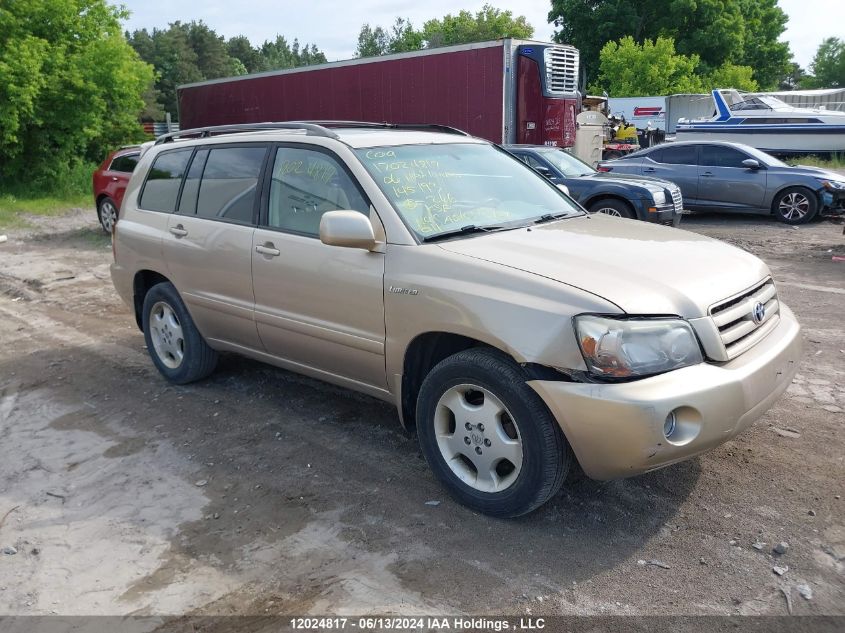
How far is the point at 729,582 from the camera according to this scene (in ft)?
10.0

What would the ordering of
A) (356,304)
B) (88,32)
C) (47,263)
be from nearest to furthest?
(356,304), (47,263), (88,32)

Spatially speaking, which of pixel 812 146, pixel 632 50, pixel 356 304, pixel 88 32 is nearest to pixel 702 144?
pixel 812 146

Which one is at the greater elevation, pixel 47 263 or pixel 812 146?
pixel 812 146

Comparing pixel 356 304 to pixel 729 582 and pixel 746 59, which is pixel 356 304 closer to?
pixel 729 582

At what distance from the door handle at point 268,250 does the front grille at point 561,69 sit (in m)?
10.4

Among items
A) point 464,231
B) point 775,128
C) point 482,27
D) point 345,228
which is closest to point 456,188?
point 464,231

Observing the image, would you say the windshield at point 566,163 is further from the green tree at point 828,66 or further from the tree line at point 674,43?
the green tree at point 828,66

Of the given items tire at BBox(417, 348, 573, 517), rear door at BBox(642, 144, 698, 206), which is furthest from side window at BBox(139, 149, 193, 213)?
rear door at BBox(642, 144, 698, 206)

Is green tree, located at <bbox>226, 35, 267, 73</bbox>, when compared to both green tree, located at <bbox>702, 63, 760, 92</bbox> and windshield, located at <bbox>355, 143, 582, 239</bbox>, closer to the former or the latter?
green tree, located at <bbox>702, 63, 760, 92</bbox>

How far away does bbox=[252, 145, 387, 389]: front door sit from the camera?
3.99 m

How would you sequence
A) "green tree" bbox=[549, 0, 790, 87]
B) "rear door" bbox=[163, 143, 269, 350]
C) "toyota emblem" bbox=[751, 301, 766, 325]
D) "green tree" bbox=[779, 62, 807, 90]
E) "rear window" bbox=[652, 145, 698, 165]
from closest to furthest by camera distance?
"toyota emblem" bbox=[751, 301, 766, 325] → "rear door" bbox=[163, 143, 269, 350] → "rear window" bbox=[652, 145, 698, 165] → "green tree" bbox=[549, 0, 790, 87] → "green tree" bbox=[779, 62, 807, 90]

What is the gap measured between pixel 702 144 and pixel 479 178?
34.5ft

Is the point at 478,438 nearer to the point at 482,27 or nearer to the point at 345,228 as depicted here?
the point at 345,228

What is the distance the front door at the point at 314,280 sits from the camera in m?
3.99
